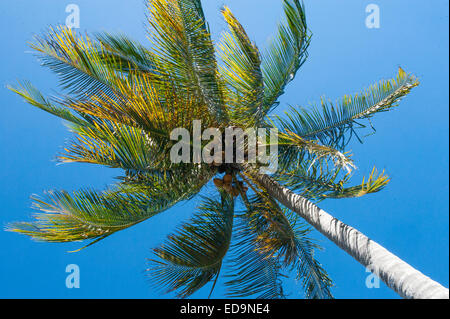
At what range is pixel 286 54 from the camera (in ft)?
21.5

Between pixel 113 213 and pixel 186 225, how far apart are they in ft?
3.77

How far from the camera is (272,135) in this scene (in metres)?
6.69

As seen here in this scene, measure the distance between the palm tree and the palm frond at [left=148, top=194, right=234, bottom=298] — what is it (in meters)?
0.02

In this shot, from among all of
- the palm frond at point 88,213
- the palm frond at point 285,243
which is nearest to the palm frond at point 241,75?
the palm frond at point 285,243

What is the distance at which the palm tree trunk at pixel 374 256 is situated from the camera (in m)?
3.55

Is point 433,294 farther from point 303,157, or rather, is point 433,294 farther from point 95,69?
point 95,69

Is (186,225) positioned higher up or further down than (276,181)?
further down

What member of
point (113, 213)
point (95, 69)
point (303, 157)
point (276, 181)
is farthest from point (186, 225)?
point (95, 69)

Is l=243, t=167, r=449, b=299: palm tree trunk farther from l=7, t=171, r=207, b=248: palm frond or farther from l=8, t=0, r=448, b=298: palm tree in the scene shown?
l=7, t=171, r=207, b=248: palm frond

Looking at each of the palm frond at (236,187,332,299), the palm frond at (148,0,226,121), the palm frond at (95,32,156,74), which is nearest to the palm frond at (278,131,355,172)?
the palm frond at (236,187,332,299)

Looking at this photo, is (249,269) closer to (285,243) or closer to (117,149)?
(285,243)

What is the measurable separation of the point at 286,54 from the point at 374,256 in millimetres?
3537

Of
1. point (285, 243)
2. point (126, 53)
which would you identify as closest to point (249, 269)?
point (285, 243)
